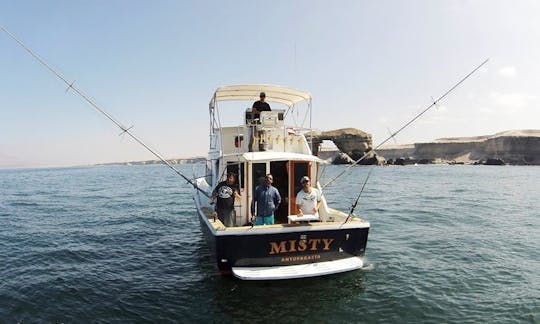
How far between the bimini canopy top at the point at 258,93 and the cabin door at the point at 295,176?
117 inches

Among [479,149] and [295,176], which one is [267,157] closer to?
[295,176]

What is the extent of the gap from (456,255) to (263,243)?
7.06m

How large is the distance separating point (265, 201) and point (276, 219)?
170 centimetres

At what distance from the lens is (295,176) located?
1075 centimetres

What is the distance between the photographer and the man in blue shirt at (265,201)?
9.55m

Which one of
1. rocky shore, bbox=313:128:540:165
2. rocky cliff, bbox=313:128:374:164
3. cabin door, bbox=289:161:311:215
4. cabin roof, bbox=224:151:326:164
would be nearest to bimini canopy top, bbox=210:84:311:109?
cabin roof, bbox=224:151:326:164

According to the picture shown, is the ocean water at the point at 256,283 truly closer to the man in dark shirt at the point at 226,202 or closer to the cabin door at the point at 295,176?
the man in dark shirt at the point at 226,202

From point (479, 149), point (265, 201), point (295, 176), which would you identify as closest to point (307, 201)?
point (265, 201)

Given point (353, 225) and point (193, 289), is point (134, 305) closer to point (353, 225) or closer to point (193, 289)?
point (193, 289)

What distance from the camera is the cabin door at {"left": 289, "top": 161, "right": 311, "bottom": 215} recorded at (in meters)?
10.7

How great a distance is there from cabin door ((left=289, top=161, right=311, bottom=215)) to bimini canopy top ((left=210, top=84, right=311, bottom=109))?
297 centimetres

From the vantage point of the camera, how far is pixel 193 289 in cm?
923

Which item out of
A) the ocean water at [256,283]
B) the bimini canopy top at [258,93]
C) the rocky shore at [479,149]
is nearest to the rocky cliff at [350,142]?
the rocky shore at [479,149]

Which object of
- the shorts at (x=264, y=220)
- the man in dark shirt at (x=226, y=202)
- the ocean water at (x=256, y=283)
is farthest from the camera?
the man in dark shirt at (x=226, y=202)
